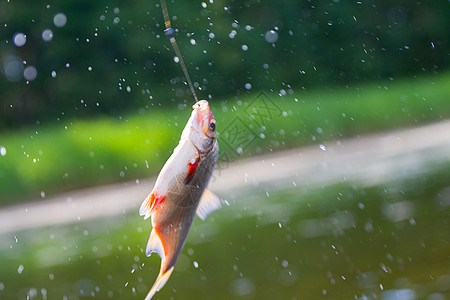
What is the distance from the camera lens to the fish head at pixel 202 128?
10.9 feet

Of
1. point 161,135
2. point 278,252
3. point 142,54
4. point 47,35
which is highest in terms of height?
point 278,252

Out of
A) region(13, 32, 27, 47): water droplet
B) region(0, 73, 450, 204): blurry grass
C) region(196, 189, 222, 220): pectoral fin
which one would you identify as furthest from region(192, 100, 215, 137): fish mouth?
region(13, 32, 27, 47): water droplet

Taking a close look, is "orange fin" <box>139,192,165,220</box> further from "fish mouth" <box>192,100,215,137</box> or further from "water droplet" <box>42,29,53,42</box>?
"water droplet" <box>42,29,53,42</box>

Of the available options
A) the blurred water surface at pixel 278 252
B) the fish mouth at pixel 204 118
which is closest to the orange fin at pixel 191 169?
the fish mouth at pixel 204 118

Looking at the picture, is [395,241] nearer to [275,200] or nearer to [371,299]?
[371,299]

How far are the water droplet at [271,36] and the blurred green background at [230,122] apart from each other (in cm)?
7

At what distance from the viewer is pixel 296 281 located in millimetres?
4719

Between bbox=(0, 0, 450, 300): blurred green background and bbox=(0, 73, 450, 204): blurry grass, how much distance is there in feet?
0.10

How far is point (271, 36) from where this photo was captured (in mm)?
21031

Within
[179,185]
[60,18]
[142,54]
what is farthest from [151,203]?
[60,18]

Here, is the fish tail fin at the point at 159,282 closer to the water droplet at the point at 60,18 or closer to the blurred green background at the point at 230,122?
the blurred green background at the point at 230,122

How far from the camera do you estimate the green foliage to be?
20000mm

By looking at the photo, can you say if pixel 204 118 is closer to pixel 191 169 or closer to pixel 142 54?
pixel 191 169

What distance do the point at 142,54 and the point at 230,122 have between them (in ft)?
22.1
